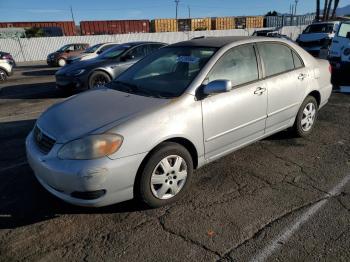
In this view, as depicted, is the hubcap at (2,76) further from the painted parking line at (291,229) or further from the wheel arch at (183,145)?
the painted parking line at (291,229)

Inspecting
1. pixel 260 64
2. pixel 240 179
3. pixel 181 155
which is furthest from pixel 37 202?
pixel 260 64

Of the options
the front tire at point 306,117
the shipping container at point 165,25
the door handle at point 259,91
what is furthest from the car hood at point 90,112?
the shipping container at point 165,25

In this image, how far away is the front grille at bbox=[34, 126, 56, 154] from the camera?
310cm

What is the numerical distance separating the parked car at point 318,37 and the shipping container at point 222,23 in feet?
99.8

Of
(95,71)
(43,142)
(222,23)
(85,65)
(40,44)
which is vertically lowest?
(222,23)

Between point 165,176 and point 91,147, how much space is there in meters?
0.82

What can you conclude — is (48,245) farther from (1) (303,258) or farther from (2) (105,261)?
(1) (303,258)

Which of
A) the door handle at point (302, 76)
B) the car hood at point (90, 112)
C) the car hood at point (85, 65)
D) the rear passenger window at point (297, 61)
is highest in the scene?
the rear passenger window at point (297, 61)

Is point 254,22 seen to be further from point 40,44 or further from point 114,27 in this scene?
point 40,44

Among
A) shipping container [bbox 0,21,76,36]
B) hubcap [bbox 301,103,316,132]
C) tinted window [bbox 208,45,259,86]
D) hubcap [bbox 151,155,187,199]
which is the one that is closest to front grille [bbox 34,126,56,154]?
hubcap [bbox 151,155,187,199]

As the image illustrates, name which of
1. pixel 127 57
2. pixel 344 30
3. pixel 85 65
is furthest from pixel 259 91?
pixel 344 30

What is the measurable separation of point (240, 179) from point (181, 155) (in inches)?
39.1

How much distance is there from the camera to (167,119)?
10.5 feet

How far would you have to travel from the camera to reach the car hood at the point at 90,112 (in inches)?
121
